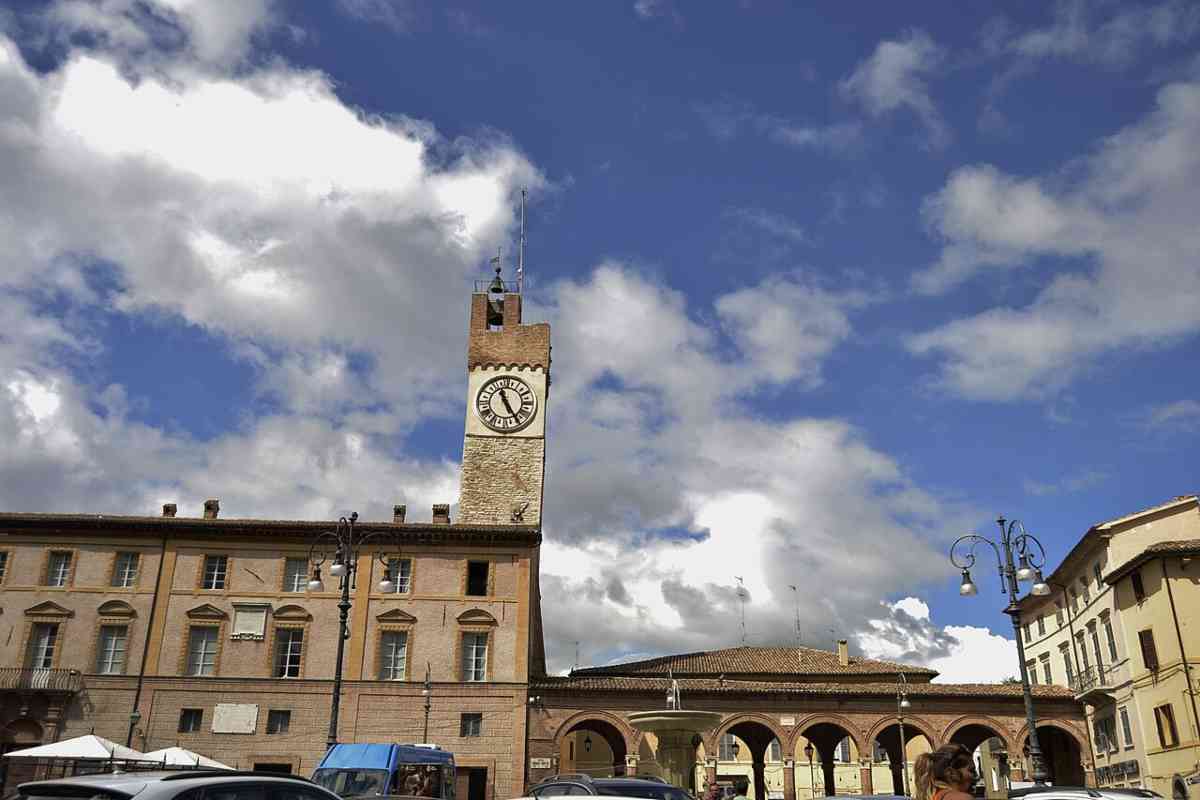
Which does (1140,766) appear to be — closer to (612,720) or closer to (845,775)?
(612,720)

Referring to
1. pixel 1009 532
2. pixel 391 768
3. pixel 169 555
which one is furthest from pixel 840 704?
pixel 169 555

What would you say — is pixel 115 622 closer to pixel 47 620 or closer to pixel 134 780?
pixel 47 620

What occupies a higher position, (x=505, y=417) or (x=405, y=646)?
(x=505, y=417)

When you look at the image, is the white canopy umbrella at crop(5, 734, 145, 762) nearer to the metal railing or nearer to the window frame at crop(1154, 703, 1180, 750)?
the window frame at crop(1154, 703, 1180, 750)

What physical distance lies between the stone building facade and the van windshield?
588 inches

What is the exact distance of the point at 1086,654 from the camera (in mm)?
39438

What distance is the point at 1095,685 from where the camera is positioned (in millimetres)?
36656

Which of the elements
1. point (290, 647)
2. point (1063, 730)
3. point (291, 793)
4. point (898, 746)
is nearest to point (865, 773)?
point (898, 746)

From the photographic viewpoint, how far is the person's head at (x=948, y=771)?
5445mm

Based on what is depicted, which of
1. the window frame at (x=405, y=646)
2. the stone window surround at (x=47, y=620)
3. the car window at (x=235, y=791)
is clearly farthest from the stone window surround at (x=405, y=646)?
the car window at (x=235, y=791)

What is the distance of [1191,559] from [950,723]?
11.6m

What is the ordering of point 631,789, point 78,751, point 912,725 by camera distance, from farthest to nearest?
point 912,725
point 78,751
point 631,789

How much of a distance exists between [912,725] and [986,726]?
293 centimetres

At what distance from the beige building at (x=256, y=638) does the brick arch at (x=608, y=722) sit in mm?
1743
